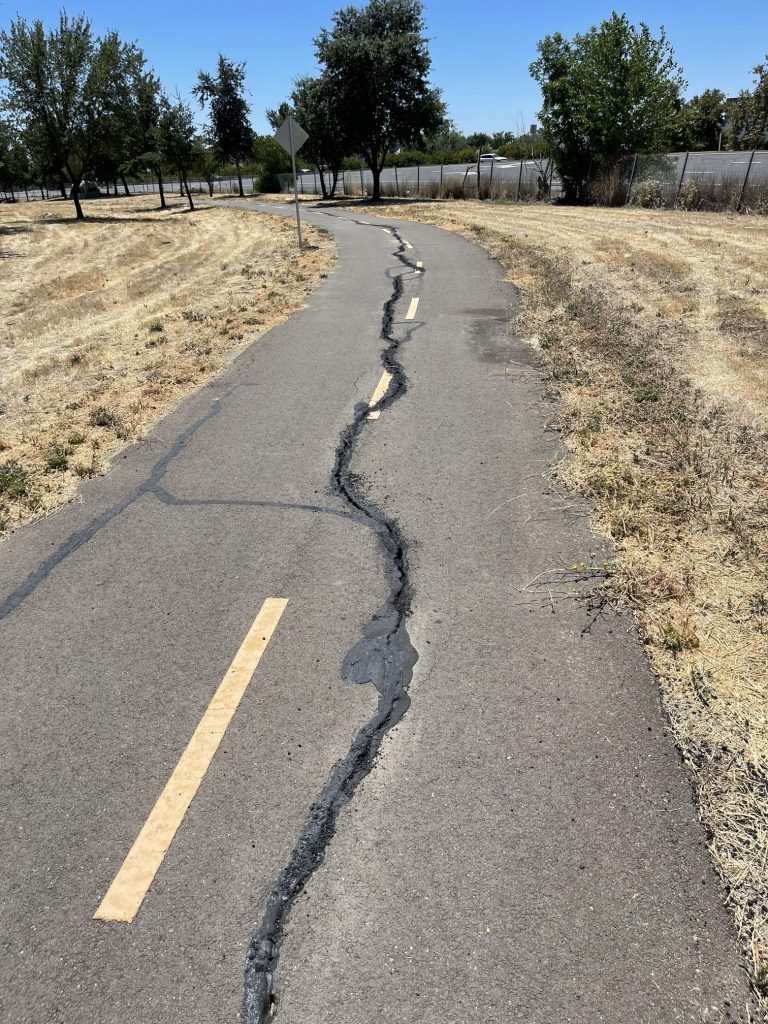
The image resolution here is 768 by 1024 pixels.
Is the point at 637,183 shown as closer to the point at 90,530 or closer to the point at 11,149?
the point at 11,149

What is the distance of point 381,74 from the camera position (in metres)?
36.9

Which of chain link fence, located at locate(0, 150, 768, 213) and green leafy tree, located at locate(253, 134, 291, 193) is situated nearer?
chain link fence, located at locate(0, 150, 768, 213)

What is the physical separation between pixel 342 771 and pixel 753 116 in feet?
198

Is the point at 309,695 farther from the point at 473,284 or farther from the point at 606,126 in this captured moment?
the point at 606,126

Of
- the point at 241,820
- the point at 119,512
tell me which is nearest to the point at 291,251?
the point at 119,512

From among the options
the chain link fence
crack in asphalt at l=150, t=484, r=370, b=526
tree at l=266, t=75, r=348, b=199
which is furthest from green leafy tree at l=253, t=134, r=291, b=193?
crack in asphalt at l=150, t=484, r=370, b=526

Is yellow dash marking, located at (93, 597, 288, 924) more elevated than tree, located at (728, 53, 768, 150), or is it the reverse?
tree, located at (728, 53, 768, 150)

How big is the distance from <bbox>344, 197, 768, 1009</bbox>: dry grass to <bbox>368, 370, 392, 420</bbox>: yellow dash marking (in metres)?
1.79

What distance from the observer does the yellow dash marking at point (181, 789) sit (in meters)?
2.38

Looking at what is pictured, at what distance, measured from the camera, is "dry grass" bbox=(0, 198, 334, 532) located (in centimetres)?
629

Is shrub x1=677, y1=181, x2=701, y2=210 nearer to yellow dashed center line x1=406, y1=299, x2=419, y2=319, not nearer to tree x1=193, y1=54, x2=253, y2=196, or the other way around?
yellow dashed center line x1=406, y1=299, x2=419, y2=319

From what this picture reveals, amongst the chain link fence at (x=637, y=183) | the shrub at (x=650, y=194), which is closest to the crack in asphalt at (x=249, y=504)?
the chain link fence at (x=637, y=183)

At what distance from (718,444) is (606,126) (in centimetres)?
2986

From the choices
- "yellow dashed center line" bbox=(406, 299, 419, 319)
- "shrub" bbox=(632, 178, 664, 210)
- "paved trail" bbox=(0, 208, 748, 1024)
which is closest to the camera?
"paved trail" bbox=(0, 208, 748, 1024)
